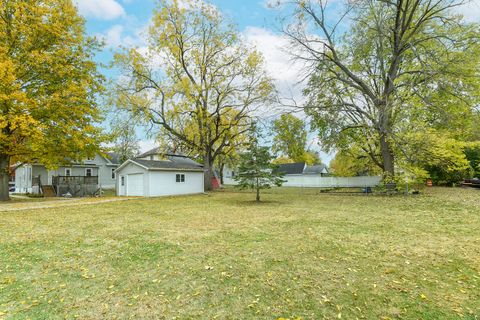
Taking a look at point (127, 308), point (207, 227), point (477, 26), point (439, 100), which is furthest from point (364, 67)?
point (127, 308)

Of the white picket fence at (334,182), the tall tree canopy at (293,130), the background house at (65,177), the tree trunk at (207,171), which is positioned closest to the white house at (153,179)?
the tree trunk at (207,171)

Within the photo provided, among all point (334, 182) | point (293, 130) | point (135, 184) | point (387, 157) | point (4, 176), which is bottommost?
point (334, 182)

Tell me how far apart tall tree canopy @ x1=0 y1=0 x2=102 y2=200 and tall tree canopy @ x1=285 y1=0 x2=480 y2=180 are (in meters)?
13.4

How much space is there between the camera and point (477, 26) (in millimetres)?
14617

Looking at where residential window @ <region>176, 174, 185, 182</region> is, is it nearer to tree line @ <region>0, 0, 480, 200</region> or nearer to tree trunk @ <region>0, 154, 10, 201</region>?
tree line @ <region>0, 0, 480, 200</region>

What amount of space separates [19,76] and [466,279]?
20.3 metres

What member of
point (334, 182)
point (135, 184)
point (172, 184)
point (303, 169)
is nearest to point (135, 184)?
point (135, 184)

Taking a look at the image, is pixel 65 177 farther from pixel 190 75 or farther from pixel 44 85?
pixel 190 75

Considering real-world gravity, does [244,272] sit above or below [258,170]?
below

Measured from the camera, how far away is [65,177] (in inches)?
818

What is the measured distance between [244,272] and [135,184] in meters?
18.1

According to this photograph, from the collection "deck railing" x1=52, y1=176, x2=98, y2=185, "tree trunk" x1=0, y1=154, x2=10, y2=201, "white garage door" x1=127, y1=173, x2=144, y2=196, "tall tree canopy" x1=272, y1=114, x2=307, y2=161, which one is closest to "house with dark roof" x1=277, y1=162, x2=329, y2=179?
"tall tree canopy" x1=272, y1=114, x2=307, y2=161

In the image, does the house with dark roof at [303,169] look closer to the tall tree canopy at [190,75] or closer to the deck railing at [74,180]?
the tall tree canopy at [190,75]

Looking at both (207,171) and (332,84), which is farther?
(207,171)
